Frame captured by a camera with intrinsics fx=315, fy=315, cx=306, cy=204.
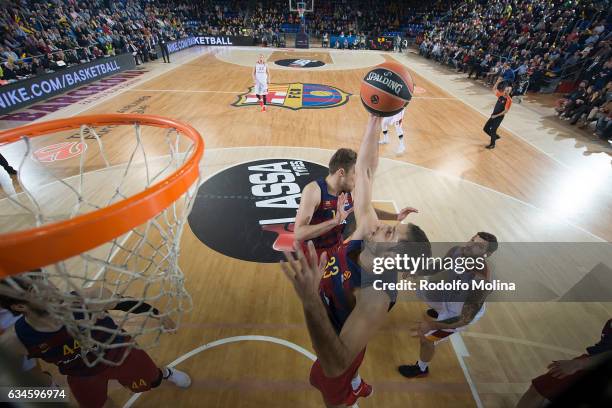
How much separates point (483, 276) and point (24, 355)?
3366mm

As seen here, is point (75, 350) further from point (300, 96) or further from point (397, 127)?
point (300, 96)

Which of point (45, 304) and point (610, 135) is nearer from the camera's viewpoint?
point (45, 304)

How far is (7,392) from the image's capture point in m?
0.67

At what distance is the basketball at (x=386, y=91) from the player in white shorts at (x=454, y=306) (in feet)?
4.88

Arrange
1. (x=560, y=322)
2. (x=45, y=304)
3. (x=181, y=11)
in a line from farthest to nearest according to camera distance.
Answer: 1. (x=181, y=11)
2. (x=560, y=322)
3. (x=45, y=304)

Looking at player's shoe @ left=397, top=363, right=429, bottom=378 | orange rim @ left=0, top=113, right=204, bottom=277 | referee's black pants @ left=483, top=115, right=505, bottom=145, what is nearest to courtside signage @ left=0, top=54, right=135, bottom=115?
orange rim @ left=0, top=113, right=204, bottom=277

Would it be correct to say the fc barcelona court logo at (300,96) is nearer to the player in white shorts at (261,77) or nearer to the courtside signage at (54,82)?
the player in white shorts at (261,77)

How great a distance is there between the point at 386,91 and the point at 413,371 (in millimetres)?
2758

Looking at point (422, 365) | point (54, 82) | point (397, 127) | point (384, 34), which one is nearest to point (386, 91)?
point (422, 365)

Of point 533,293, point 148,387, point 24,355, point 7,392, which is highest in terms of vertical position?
point 7,392

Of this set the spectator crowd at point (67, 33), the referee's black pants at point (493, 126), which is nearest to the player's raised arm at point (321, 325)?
the referee's black pants at point (493, 126)

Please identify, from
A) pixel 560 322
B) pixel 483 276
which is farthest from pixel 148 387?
pixel 560 322

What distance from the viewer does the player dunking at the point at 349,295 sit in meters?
1.51

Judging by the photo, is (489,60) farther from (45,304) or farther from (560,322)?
(45,304)
